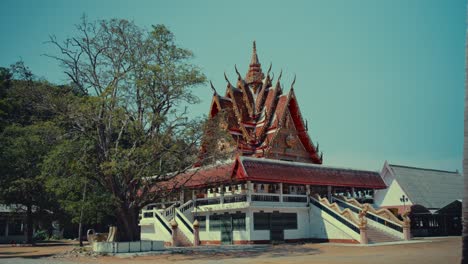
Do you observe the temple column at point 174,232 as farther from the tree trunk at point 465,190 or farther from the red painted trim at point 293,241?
the tree trunk at point 465,190

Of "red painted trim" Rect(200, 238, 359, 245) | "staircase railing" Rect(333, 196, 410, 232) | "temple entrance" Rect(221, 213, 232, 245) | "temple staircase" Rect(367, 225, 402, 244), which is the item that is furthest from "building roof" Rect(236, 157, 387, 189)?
"temple staircase" Rect(367, 225, 402, 244)

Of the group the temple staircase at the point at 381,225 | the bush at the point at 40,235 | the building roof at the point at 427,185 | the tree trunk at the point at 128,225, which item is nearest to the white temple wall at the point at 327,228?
the temple staircase at the point at 381,225

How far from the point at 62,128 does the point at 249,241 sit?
13027 millimetres

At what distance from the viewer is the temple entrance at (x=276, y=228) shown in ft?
90.0

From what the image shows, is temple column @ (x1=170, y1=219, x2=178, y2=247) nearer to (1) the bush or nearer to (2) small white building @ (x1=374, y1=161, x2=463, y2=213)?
(2) small white building @ (x1=374, y1=161, x2=463, y2=213)

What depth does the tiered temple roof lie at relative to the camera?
3700 centimetres

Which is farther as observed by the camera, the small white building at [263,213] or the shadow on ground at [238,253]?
the small white building at [263,213]

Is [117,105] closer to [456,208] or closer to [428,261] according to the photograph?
[428,261]

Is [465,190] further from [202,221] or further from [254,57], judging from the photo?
[254,57]

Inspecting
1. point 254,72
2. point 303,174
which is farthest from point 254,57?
point 303,174

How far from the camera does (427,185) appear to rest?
1751 inches

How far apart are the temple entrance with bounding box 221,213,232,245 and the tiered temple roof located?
857 centimetres

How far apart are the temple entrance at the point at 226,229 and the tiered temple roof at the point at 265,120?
8572 mm

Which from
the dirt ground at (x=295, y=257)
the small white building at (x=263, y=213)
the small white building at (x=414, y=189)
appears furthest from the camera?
the small white building at (x=414, y=189)
